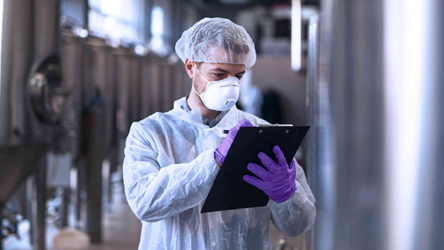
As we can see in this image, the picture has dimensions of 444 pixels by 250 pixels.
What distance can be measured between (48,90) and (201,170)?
5.88ft

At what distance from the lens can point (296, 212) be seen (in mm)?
1044

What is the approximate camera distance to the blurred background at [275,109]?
0.79 meters

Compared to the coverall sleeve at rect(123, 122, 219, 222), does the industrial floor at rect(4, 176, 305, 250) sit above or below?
below

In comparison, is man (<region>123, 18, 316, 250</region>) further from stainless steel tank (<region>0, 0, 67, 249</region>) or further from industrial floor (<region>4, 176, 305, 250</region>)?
industrial floor (<region>4, 176, 305, 250</region>)

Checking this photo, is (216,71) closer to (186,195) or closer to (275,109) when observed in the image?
(186,195)

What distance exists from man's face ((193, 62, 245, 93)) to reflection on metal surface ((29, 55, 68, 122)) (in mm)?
1490

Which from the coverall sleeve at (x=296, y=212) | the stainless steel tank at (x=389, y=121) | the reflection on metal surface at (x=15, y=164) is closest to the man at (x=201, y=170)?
the coverall sleeve at (x=296, y=212)

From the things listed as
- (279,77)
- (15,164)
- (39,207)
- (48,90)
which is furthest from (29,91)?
(279,77)

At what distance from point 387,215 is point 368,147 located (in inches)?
5.5

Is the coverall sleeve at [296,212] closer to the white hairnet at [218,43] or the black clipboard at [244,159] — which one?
the black clipboard at [244,159]

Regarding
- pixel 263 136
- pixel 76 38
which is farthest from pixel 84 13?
pixel 263 136

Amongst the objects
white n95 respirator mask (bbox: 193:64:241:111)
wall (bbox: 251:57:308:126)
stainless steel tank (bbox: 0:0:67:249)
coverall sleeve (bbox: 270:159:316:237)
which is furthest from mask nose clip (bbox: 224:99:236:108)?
wall (bbox: 251:57:308:126)

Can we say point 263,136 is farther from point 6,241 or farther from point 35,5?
point 6,241

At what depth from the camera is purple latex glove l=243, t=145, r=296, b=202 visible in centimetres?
94
